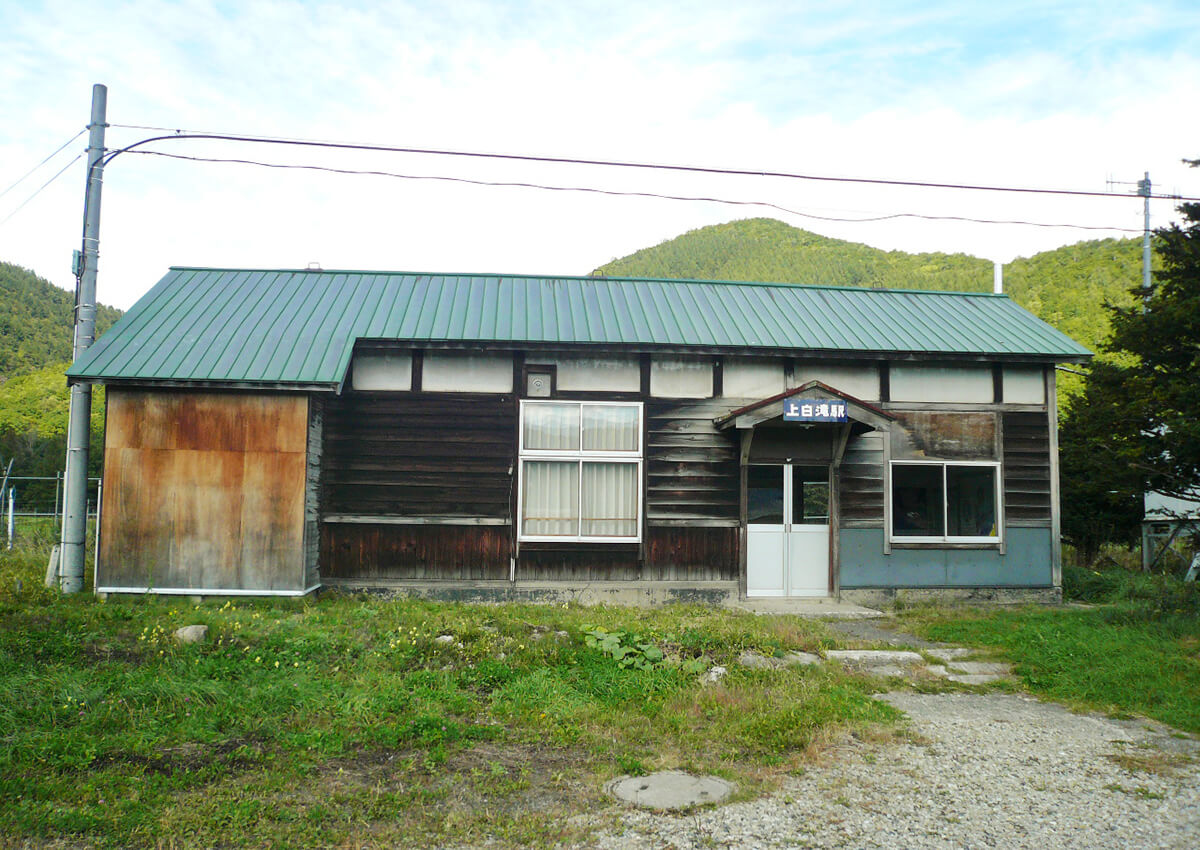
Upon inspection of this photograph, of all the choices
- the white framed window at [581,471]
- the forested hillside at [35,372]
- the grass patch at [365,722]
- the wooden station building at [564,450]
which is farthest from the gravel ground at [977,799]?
the forested hillside at [35,372]

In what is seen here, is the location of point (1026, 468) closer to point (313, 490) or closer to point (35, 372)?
point (313, 490)

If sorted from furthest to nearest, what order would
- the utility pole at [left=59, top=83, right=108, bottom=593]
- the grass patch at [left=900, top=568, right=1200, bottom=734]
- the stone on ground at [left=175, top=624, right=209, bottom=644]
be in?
the utility pole at [left=59, top=83, right=108, bottom=593] < the stone on ground at [left=175, top=624, right=209, bottom=644] < the grass patch at [left=900, top=568, right=1200, bottom=734]

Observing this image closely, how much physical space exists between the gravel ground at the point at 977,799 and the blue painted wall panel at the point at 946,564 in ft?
19.2

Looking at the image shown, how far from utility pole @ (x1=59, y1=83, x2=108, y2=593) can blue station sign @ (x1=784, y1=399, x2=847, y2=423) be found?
30.0 ft

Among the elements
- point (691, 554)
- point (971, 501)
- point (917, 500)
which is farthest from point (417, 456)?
point (971, 501)

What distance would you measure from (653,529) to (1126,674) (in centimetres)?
600

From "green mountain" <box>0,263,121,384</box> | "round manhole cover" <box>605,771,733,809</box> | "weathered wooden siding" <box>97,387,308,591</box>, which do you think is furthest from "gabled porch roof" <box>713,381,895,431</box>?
"green mountain" <box>0,263,121,384</box>

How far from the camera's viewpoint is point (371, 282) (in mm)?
13812

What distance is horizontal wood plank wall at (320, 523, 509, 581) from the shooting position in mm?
11781

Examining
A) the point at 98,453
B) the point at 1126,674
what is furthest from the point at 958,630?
the point at 98,453

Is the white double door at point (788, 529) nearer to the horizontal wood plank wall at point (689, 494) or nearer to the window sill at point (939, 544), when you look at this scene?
the horizontal wood plank wall at point (689, 494)

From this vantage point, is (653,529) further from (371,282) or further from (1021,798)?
(1021,798)

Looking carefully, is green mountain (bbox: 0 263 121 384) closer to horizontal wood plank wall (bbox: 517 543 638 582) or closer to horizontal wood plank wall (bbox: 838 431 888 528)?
horizontal wood plank wall (bbox: 517 543 638 582)

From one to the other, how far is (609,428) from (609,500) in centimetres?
104
